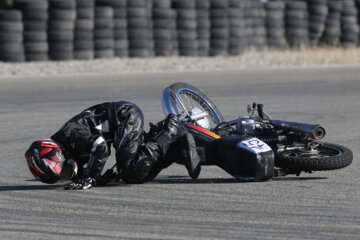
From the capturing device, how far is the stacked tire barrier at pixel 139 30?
665 inches

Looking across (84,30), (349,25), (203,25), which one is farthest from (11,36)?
(349,25)

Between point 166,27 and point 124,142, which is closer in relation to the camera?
point 124,142

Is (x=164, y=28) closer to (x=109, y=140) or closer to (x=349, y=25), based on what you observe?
(x=349, y=25)

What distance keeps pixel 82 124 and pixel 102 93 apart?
694cm

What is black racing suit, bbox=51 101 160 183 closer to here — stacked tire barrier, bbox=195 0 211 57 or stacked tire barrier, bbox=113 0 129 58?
stacked tire barrier, bbox=113 0 129 58

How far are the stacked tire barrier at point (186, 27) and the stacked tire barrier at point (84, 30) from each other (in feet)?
7.09

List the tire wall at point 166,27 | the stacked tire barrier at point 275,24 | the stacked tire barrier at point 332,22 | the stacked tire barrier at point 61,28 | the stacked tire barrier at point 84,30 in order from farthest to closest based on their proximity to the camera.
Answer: the stacked tire barrier at point 332,22
the stacked tire barrier at point 275,24
the stacked tire barrier at point 84,30
the stacked tire barrier at point 61,28
the tire wall at point 166,27

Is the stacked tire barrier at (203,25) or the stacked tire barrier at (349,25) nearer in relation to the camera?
the stacked tire barrier at (203,25)

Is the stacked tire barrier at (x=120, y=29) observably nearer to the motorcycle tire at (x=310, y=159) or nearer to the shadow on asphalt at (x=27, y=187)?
the shadow on asphalt at (x=27, y=187)

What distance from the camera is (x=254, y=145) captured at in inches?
240

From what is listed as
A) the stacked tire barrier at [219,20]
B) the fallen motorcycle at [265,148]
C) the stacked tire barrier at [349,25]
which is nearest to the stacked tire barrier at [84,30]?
the stacked tire barrier at [219,20]

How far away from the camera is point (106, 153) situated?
5.95 metres

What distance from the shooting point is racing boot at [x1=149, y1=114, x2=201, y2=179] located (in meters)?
6.11

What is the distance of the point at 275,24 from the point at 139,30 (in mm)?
4114
